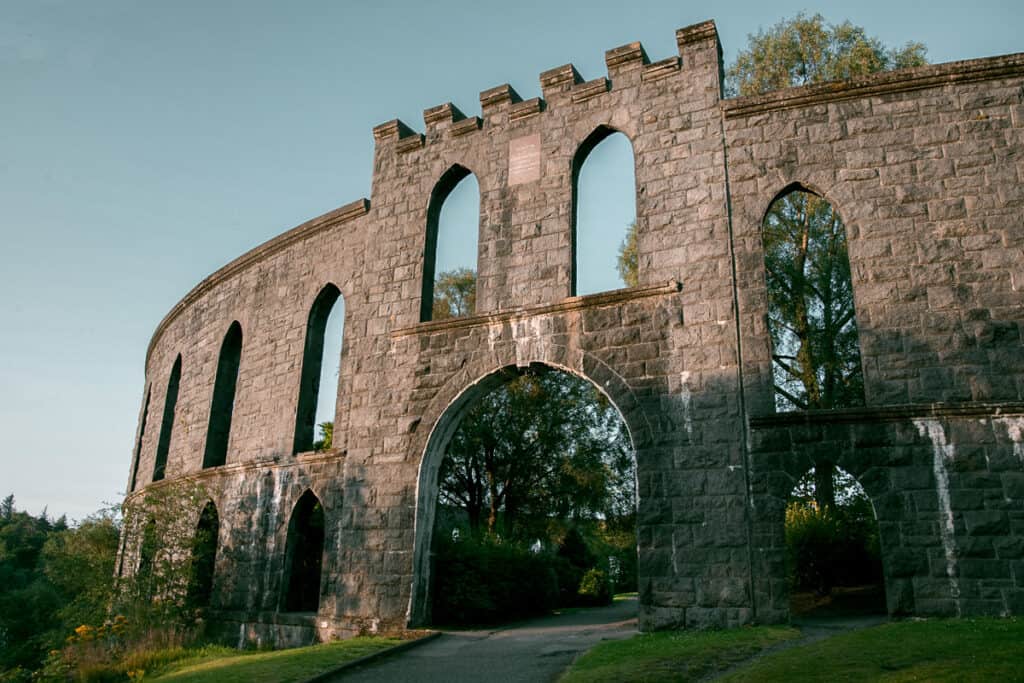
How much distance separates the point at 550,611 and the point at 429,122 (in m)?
9.70

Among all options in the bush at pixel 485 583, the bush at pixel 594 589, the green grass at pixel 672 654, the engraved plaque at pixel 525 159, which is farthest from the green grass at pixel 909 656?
the bush at pixel 594 589

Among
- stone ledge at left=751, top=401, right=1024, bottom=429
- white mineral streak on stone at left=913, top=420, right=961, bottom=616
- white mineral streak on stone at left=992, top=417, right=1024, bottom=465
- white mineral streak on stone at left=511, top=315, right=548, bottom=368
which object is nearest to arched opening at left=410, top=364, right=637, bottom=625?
white mineral streak on stone at left=511, top=315, right=548, bottom=368

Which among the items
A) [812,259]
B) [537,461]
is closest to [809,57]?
[812,259]

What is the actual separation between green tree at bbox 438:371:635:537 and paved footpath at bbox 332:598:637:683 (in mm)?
8171

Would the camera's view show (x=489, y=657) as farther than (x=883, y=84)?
No

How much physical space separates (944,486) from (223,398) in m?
12.4

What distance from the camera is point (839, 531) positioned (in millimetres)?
12297

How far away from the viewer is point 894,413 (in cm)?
826

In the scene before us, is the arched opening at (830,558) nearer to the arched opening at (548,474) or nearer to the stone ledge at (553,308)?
the stone ledge at (553,308)

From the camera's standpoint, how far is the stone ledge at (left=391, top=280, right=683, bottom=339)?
9625 mm

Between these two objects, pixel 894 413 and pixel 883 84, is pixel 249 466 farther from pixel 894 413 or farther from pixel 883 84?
pixel 883 84

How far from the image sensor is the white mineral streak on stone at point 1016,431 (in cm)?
789

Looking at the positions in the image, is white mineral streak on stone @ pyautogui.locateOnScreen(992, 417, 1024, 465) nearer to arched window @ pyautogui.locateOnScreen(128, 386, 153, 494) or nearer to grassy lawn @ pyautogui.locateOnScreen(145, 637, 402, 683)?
grassy lawn @ pyautogui.locateOnScreen(145, 637, 402, 683)

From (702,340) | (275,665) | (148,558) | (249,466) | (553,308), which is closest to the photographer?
(275,665)
